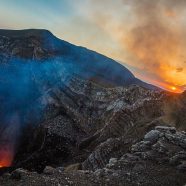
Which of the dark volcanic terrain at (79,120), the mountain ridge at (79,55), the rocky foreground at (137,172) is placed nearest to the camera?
the rocky foreground at (137,172)

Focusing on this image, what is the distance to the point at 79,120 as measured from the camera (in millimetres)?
134625

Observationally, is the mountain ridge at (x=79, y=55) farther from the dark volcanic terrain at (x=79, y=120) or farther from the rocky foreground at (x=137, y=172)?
the rocky foreground at (x=137, y=172)

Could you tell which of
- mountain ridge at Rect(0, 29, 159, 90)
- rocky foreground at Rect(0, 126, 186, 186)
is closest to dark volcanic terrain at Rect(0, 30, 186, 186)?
rocky foreground at Rect(0, 126, 186, 186)

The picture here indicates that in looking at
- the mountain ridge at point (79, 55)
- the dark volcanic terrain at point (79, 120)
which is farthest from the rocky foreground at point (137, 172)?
the mountain ridge at point (79, 55)

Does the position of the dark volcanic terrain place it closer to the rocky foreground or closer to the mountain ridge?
the rocky foreground

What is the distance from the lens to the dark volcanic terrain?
45.5 metres

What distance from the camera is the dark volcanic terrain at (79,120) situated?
4550 centimetres

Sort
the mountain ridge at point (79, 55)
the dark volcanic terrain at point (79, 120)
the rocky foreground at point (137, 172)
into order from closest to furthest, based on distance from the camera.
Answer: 1. the rocky foreground at point (137, 172)
2. the dark volcanic terrain at point (79, 120)
3. the mountain ridge at point (79, 55)

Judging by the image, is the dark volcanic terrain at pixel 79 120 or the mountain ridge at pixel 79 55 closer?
the dark volcanic terrain at pixel 79 120

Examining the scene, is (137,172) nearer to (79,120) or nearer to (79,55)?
(79,120)

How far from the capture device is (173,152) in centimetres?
5284

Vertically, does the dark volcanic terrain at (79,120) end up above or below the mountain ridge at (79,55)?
below

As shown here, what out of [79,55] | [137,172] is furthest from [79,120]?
[137,172]

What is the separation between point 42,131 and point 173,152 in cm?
8739
